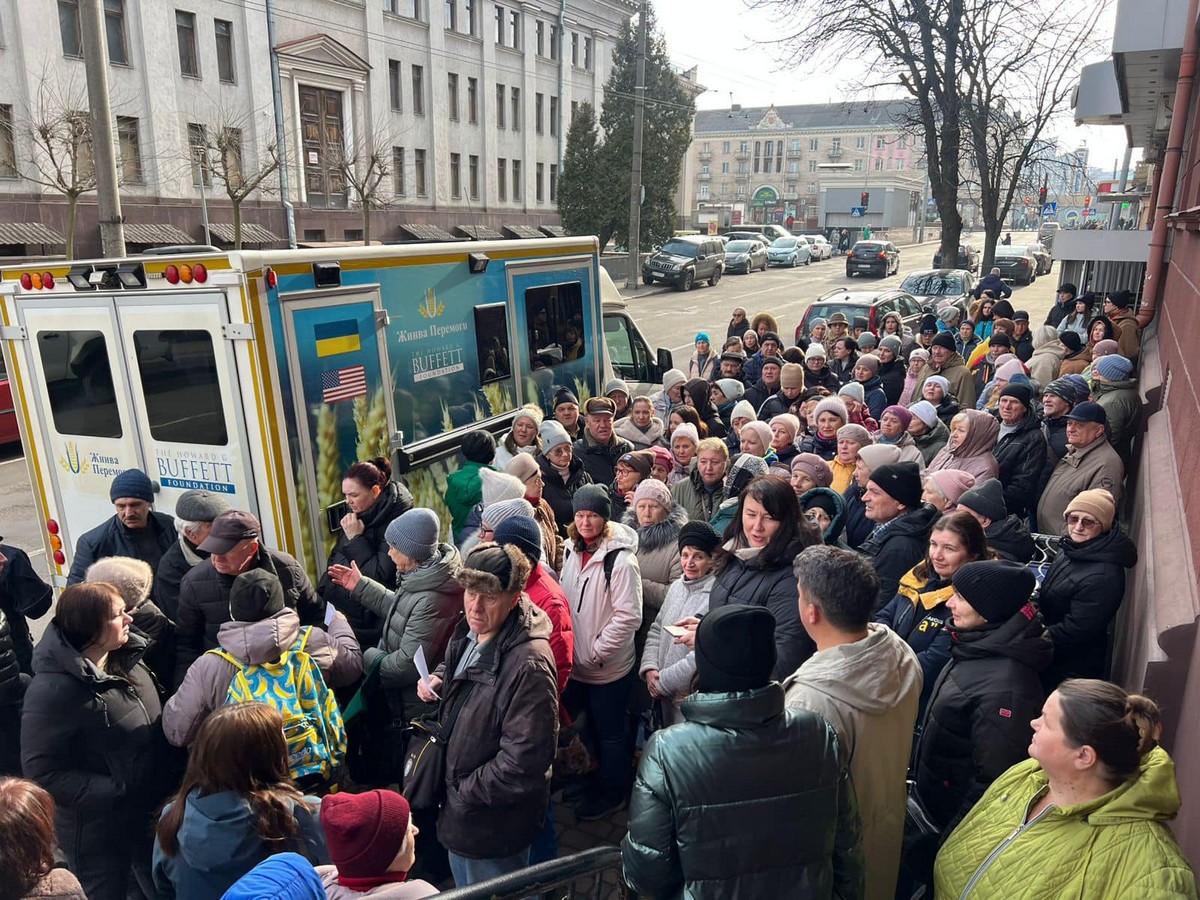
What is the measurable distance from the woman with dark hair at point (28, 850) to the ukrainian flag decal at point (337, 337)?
316cm

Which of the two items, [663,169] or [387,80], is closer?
[387,80]

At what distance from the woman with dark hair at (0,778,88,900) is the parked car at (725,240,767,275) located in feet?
134

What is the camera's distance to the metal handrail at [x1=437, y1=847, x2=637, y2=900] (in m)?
2.40

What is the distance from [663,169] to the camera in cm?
4194

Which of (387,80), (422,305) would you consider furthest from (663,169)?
(422,305)

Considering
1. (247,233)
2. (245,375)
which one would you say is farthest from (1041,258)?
(245,375)

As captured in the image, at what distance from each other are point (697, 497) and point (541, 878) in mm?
3331

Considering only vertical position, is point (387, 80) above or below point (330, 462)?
above

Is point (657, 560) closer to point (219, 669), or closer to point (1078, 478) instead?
point (219, 669)

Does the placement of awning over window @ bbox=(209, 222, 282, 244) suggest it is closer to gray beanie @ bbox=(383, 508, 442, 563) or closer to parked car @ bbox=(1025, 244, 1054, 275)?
gray beanie @ bbox=(383, 508, 442, 563)

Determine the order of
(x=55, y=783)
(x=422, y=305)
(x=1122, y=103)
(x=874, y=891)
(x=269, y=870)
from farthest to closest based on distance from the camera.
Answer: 1. (x=1122, y=103)
2. (x=422, y=305)
3. (x=55, y=783)
4. (x=874, y=891)
5. (x=269, y=870)

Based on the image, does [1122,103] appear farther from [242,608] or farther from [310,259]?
[242,608]

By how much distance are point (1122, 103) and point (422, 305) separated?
36.1 ft

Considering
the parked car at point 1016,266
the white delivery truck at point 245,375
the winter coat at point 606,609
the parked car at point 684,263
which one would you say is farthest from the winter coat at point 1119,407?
the parked car at point 1016,266
